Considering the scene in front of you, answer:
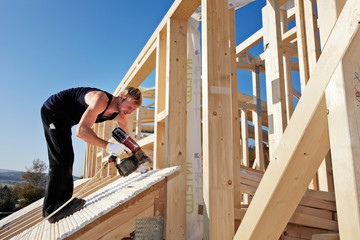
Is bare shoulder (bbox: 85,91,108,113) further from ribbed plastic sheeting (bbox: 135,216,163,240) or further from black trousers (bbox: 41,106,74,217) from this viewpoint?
ribbed plastic sheeting (bbox: 135,216,163,240)

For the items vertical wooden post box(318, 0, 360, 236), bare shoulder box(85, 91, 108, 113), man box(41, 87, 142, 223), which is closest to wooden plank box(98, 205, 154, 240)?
man box(41, 87, 142, 223)

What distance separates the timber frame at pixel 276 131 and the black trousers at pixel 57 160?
2.69 feet

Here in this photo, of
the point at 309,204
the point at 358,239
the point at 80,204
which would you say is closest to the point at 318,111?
the point at 358,239

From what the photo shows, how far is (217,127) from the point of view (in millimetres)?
1793

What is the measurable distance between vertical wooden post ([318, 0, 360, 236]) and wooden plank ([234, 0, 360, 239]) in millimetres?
32

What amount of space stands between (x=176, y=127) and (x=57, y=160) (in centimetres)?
107

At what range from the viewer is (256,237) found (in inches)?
45.2

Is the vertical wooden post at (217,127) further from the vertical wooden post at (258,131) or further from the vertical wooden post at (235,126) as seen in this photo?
the vertical wooden post at (258,131)

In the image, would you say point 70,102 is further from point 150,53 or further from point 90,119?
point 150,53

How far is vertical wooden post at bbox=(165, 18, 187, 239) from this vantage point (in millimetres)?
2182

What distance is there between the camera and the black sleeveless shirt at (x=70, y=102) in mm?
2451

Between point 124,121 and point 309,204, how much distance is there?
6.73 ft

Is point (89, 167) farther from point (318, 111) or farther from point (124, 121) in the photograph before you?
point (318, 111)

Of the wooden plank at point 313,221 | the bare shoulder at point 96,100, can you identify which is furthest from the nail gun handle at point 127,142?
the wooden plank at point 313,221
